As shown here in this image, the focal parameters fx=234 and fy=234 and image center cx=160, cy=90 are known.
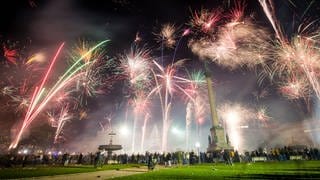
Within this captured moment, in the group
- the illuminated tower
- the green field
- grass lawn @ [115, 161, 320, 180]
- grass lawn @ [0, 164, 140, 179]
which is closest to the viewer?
grass lawn @ [115, 161, 320, 180]

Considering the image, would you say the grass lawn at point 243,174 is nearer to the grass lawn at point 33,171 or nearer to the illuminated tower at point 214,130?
the grass lawn at point 33,171

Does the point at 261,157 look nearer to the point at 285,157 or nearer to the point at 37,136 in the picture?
the point at 285,157

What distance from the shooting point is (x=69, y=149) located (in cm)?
10569

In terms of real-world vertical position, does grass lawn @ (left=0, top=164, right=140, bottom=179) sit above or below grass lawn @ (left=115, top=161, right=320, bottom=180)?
above

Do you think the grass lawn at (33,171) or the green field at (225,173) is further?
the grass lawn at (33,171)

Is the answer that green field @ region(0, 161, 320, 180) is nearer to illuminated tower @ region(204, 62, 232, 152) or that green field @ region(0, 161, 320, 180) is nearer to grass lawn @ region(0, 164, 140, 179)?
grass lawn @ region(0, 164, 140, 179)

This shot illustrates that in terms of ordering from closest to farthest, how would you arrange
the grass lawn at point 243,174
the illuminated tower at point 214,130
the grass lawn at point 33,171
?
1. the grass lawn at point 243,174
2. the grass lawn at point 33,171
3. the illuminated tower at point 214,130

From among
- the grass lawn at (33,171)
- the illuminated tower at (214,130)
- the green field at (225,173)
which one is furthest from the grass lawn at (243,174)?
the illuminated tower at (214,130)

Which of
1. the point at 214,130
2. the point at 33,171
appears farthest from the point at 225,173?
the point at 214,130

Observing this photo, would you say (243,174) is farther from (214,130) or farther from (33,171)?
(214,130)

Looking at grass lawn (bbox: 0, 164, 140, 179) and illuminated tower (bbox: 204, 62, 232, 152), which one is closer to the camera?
grass lawn (bbox: 0, 164, 140, 179)

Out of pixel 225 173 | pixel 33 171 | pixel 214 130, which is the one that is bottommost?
pixel 225 173

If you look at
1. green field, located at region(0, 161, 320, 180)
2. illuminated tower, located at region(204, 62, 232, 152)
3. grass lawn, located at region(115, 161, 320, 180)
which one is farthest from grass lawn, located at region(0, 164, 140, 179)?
illuminated tower, located at region(204, 62, 232, 152)

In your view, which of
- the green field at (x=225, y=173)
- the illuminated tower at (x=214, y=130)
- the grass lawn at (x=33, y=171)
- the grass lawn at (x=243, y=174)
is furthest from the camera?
the illuminated tower at (x=214, y=130)
